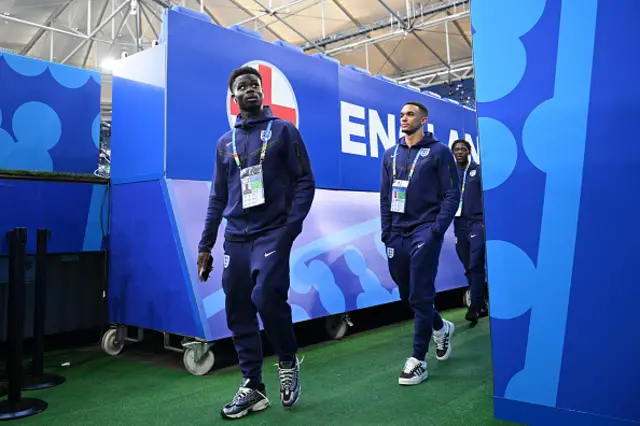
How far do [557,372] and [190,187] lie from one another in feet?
7.71

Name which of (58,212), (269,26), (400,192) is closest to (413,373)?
(400,192)

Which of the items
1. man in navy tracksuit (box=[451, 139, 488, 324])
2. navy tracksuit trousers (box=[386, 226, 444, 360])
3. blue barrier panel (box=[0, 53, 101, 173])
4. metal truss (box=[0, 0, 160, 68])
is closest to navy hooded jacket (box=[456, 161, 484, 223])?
man in navy tracksuit (box=[451, 139, 488, 324])

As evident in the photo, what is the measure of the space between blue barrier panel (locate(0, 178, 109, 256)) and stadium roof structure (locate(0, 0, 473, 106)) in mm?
7263

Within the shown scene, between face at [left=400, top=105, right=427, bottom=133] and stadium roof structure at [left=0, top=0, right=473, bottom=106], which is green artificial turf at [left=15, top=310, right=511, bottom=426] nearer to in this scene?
face at [left=400, top=105, right=427, bottom=133]

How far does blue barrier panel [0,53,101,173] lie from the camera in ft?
12.2

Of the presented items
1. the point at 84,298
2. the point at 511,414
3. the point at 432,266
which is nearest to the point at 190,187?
the point at 84,298

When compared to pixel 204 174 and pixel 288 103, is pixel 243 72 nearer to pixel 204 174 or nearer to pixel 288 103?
pixel 204 174

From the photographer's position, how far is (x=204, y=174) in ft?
10.9

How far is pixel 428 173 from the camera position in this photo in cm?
288

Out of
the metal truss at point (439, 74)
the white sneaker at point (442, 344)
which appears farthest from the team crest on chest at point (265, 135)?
the metal truss at point (439, 74)

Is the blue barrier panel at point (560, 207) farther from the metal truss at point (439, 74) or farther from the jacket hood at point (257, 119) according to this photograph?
the metal truss at point (439, 74)

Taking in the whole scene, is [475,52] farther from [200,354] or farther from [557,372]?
[200,354]

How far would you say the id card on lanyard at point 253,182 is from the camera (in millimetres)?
2234

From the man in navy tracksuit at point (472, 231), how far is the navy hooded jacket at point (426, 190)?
1519mm
